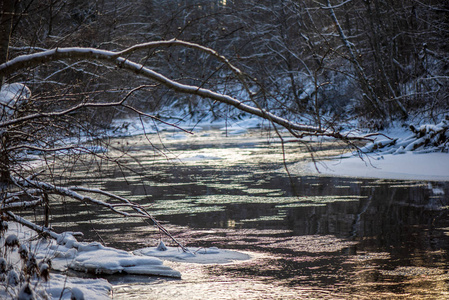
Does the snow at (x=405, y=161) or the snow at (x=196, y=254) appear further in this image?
the snow at (x=405, y=161)

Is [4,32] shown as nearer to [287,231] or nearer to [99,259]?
[99,259]

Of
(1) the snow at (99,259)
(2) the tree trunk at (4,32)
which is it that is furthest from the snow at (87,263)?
(2) the tree trunk at (4,32)

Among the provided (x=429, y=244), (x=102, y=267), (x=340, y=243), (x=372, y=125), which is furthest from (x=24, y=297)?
(x=372, y=125)

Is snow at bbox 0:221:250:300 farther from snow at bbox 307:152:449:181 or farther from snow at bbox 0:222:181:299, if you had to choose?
snow at bbox 307:152:449:181

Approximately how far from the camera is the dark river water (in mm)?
5734

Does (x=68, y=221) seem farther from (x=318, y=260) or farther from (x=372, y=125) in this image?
(x=372, y=125)

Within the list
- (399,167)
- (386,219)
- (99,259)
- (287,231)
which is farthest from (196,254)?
(399,167)

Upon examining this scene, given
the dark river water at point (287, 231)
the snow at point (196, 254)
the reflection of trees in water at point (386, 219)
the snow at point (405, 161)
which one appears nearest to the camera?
the dark river water at point (287, 231)

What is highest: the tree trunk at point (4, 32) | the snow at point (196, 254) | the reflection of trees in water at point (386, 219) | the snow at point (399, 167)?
the tree trunk at point (4, 32)

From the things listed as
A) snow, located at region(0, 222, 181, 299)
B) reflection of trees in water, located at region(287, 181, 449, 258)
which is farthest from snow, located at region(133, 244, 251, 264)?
reflection of trees in water, located at region(287, 181, 449, 258)

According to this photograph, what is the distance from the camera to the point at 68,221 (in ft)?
31.5

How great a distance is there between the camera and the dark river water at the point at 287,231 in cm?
573

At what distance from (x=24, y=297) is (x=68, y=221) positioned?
229 inches

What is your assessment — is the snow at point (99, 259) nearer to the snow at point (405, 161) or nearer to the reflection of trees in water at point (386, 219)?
the reflection of trees in water at point (386, 219)
